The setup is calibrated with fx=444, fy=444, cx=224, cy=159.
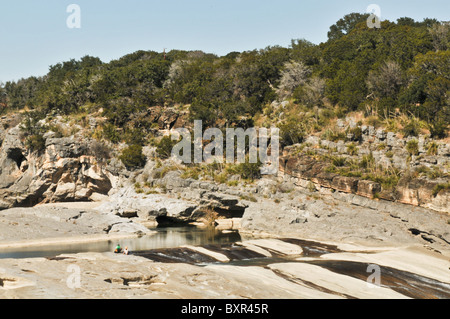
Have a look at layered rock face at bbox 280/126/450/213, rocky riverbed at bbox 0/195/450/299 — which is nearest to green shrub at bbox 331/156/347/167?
layered rock face at bbox 280/126/450/213

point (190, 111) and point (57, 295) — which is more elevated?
point (190, 111)

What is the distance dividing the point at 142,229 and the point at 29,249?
43.5 ft

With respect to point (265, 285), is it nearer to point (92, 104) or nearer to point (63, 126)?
point (63, 126)

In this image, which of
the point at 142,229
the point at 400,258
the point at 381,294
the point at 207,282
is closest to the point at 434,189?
the point at 400,258

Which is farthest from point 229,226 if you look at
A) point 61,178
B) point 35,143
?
point 35,143

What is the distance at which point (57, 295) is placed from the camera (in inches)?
933

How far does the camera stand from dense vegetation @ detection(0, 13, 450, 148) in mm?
57594

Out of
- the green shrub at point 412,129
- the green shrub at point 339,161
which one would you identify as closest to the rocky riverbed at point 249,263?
the green shrub at point 339,161

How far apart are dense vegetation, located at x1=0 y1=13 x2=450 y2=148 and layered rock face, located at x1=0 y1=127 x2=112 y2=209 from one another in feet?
14.0

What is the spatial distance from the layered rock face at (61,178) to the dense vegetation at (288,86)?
4260 millimetres

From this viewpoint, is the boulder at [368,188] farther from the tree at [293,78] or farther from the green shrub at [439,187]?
the tree at [293,78]

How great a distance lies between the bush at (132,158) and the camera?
222ft

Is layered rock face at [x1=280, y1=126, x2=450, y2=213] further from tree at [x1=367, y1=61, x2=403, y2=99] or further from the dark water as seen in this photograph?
the dark water

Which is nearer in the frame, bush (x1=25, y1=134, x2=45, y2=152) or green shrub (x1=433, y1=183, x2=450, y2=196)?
green shrub (x1=433, y1=183, x2=450, y2=196)
